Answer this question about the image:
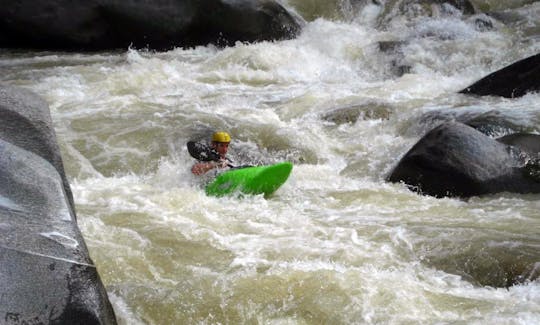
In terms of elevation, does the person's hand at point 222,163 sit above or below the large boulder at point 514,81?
below

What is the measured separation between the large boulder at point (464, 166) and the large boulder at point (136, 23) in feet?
→ 22.2

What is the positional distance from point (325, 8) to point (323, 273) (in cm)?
1086

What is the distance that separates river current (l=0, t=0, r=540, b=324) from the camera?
385 centimetres

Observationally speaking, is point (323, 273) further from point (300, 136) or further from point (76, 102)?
point (76, 102)

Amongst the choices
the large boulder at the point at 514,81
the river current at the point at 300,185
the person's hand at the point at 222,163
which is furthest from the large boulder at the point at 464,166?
the large boulder at the point at 514,81

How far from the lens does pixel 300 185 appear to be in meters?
6.50

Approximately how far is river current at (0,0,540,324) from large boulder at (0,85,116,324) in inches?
28.3

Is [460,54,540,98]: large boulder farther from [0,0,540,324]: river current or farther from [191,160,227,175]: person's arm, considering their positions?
[191,160,227,175]: person's arm

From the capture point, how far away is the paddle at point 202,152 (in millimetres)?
6602

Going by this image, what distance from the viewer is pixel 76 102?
8906 mm

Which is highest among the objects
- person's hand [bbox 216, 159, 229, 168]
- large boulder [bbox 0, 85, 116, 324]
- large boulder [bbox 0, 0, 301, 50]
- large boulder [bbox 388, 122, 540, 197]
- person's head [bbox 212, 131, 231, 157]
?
large boulder [bbox 0, 85, 116, 324]

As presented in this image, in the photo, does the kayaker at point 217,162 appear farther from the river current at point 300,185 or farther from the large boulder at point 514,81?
the large boulder at point 514,81

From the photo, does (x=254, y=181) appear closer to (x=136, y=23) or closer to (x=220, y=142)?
(x=220, y=142)

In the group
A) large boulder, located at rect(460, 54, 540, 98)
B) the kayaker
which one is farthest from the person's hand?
large boulder, located at rect(460, 54, 540, 98)
